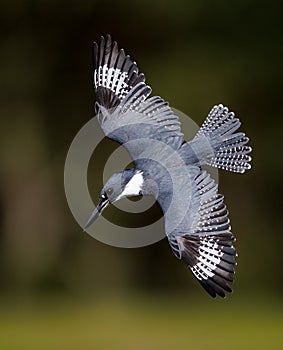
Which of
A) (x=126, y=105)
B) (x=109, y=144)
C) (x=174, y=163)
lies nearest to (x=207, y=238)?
(x=174, y=163)

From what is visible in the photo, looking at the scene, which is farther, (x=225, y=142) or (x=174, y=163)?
(x=225, y=142)

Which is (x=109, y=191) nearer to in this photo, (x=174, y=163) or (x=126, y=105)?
(x=174, y=163)

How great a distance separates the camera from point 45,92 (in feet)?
21.4

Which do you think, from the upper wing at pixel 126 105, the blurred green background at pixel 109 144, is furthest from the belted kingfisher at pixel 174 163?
the blurred green background at pixel 109 144

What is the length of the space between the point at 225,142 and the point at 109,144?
3.50 meters

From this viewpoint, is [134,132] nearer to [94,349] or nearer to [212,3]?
[94,349]

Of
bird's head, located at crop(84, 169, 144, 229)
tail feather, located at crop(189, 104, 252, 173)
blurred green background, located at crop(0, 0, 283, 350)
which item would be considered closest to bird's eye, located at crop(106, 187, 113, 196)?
bird's head, located at crop(84, 169, 144, 229)

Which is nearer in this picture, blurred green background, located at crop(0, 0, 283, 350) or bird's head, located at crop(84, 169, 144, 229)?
bird's head, located at crop(84, 169, 144, 229)

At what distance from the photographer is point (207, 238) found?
2.62 meters

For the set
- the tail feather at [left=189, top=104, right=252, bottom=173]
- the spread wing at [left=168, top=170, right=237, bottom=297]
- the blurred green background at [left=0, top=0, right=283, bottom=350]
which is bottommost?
the spread wing at [left=168, top=170, right=237, bottom=297]

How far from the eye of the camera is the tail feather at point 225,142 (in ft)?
8.98

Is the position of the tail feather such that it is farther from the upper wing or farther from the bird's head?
the bird's head

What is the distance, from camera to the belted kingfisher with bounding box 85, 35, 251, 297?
8.08 ft

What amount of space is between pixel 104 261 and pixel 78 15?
1.40 m
